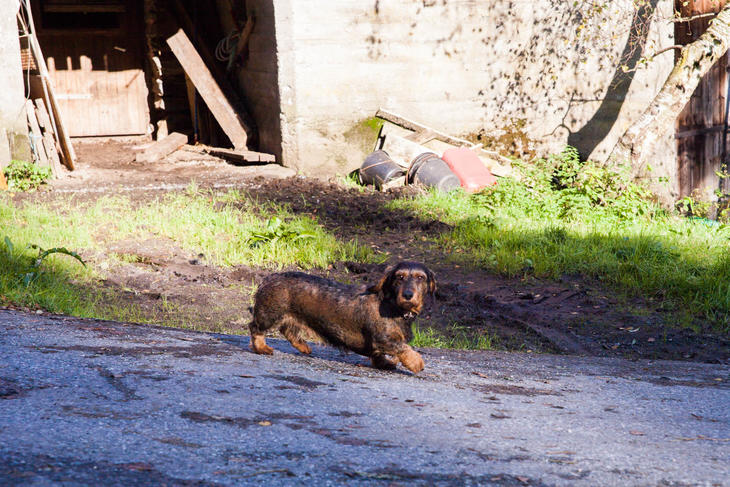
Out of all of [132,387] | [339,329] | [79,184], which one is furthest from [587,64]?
[132,387]

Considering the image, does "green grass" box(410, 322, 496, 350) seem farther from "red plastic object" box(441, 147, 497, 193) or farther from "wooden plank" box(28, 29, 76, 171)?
"wooden plank" box(28, 29, 76, 171)

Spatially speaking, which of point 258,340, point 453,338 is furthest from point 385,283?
point 453,338

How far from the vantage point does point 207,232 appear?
27.3ft

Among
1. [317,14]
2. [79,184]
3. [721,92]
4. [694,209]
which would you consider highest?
[317,14]

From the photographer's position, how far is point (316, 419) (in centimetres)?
320

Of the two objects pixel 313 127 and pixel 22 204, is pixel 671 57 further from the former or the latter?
pixel 22 204

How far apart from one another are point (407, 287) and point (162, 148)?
405 inches

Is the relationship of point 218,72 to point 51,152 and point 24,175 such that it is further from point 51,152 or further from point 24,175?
point 24,175

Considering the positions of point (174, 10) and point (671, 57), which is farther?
point (174, 10)

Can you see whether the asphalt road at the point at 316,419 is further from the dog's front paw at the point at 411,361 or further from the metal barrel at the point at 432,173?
the metal barrel at the point at 432,173

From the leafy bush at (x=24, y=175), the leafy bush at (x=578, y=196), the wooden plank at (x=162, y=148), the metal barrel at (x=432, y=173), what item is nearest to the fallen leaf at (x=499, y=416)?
the leafy bush at (x=578, y=196)

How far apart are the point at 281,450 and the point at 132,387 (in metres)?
1.02

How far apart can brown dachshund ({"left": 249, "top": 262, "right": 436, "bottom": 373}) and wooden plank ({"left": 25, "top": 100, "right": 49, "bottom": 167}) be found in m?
7.61

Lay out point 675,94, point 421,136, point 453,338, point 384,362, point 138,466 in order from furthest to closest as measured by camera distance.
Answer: point 421,136
point 675,94
point 453,338
point 384,362
point 138,466
